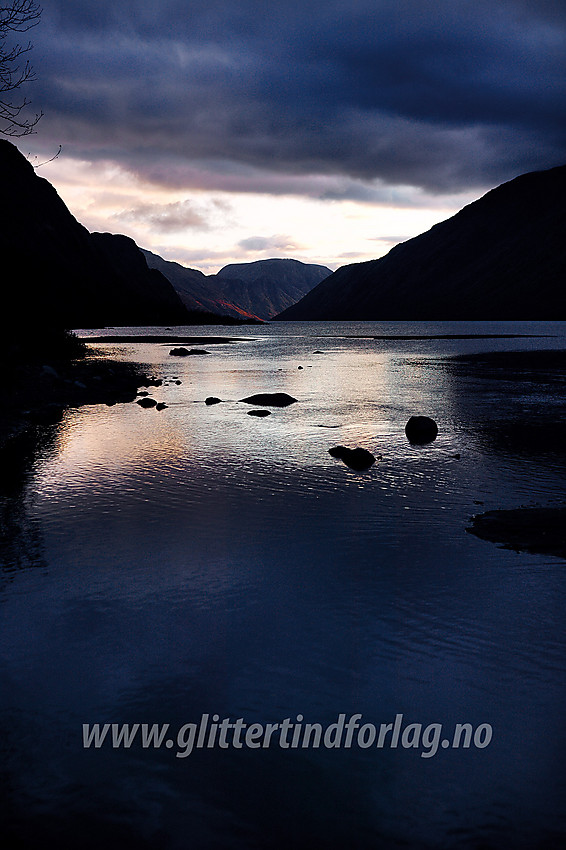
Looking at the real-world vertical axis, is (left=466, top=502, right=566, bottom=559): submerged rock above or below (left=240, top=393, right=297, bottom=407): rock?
above

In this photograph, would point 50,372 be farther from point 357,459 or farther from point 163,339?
point 163,339

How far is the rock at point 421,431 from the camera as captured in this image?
25.2 metres

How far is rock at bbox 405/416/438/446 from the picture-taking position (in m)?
25.2

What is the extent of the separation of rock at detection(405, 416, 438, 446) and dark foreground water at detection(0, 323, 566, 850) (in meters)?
5.16

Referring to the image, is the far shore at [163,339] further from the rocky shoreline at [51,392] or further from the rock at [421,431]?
the rock at [421,431]

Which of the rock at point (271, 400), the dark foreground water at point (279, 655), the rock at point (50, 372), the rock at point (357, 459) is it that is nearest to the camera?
the dark foreground water at point (279, 655)

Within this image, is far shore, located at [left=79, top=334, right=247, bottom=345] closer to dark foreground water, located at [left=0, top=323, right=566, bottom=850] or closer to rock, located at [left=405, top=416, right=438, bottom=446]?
rock, located at [left=405, top=416, right=438, bottom=446]

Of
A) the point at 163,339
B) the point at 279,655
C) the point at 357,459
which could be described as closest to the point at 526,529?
the point at 279,655

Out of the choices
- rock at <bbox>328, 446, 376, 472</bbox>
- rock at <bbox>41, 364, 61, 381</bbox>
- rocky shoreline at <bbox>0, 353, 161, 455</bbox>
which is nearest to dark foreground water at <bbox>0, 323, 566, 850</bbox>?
rock at <bbox>328, 446, 376, 472</bbox>

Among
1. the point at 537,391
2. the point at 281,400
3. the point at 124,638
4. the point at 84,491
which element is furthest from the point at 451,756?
the point at 537,391

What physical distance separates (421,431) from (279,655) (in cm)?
1788

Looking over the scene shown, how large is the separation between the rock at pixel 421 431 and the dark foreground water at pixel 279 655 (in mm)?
5155

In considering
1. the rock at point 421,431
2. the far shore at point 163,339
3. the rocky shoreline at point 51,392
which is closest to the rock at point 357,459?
the rock at point 421,431

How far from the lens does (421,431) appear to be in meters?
25.6
